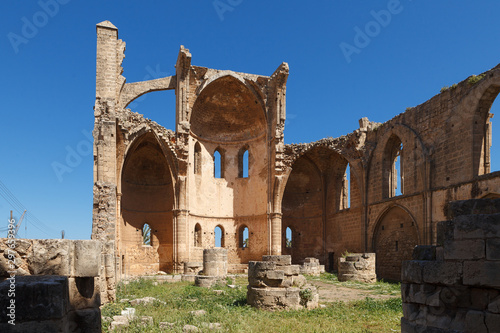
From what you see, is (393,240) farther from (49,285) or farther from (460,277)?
(49,285)

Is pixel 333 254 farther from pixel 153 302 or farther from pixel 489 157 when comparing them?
pixel 153 302

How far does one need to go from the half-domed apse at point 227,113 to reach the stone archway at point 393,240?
923 centimetres

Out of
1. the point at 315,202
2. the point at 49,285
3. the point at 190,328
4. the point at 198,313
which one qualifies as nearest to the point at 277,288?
the point at 198,313

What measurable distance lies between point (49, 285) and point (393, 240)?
18424mm

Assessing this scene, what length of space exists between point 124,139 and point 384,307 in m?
14.5

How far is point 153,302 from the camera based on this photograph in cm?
984

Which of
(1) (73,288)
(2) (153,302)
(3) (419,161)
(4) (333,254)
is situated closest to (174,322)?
(2) (153,302)

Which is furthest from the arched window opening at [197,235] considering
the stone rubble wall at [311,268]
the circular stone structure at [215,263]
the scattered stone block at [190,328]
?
the scattered stone block at [190,328]

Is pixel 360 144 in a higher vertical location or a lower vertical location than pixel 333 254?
higher

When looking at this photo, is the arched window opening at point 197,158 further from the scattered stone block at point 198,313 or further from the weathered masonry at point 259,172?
the scattered stone block at point 198,313

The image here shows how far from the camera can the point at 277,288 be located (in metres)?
9.38

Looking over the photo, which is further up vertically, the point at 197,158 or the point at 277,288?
the point at 197,158

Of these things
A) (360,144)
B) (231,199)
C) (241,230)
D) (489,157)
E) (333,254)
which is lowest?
(333,254)

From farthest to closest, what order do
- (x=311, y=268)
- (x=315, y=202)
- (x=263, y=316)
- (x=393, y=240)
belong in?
Result: (x=315, y=202), (x=311, y=268), (x=393, y=240), (x=263, y=316)
